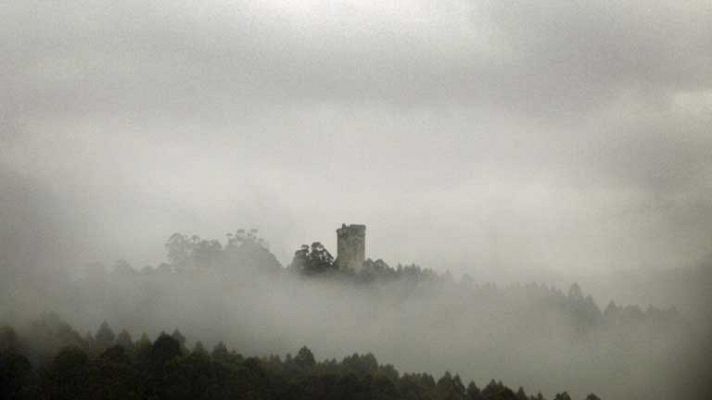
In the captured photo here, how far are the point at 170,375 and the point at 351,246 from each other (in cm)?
5848

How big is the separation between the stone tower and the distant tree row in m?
44.6

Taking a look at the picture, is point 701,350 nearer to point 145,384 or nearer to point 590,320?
point 590,320

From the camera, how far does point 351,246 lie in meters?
144

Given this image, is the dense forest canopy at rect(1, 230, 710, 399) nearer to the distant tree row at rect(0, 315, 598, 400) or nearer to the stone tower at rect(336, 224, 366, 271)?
the stone tower at rect(336, 224, 366, 271)

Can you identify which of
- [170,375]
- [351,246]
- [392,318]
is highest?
[351,246]

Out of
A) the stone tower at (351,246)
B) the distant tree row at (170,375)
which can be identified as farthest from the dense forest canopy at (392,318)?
the distant tree row at (170,375)

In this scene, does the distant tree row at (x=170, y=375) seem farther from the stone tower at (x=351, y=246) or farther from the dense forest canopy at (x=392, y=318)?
the stone tower at (x=351, y=246)

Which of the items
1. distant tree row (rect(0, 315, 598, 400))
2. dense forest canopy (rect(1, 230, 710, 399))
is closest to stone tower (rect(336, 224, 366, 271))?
dense forest canopy (rect(1, 230, 710, 399))

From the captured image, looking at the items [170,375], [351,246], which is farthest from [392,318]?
[170,375]

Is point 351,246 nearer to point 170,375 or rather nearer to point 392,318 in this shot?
point 392,318

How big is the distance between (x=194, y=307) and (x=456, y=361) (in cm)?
2820

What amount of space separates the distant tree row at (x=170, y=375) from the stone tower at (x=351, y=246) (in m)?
44.6

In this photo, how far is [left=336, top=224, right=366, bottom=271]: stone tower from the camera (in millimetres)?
142125

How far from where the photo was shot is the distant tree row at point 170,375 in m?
84.7
